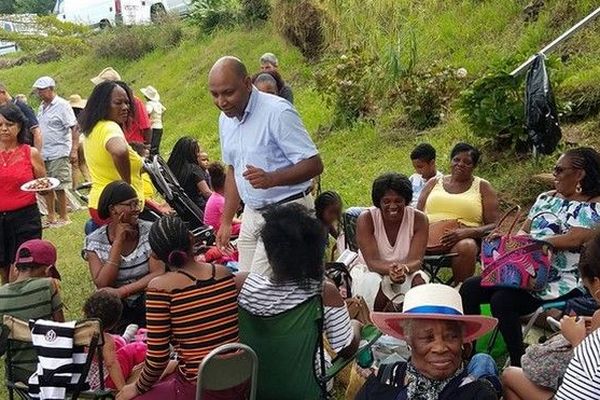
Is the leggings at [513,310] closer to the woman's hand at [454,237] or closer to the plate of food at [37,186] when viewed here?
the woman's hand at [454,237]

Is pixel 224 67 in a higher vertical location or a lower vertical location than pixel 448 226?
higher

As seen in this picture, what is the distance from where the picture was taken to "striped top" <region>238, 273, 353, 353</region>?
3.65 m

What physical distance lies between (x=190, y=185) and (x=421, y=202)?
229 cm

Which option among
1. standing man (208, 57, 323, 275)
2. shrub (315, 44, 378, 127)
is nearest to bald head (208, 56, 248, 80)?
standing man (208, 57, 323, 275)

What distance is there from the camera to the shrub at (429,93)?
968 cm

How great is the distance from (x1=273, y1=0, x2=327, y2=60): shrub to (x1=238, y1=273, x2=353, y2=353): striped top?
9943 millimetres

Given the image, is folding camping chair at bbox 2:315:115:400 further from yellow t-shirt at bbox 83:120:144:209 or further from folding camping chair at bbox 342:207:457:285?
folding camping chair at bbox 342:207:457:285

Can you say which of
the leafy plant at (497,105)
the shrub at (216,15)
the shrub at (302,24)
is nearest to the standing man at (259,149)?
the leafy plant at (497,105)

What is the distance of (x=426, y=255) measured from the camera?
18.0ft

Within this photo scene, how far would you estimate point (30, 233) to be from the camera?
6.03m

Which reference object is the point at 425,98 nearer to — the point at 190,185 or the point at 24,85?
the point at 190,185

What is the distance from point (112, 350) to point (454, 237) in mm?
2557

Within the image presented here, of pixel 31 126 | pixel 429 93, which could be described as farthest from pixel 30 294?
pixel 429 93

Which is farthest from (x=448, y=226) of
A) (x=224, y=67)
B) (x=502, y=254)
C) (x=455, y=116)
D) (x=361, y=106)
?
(x=361, y=106)
